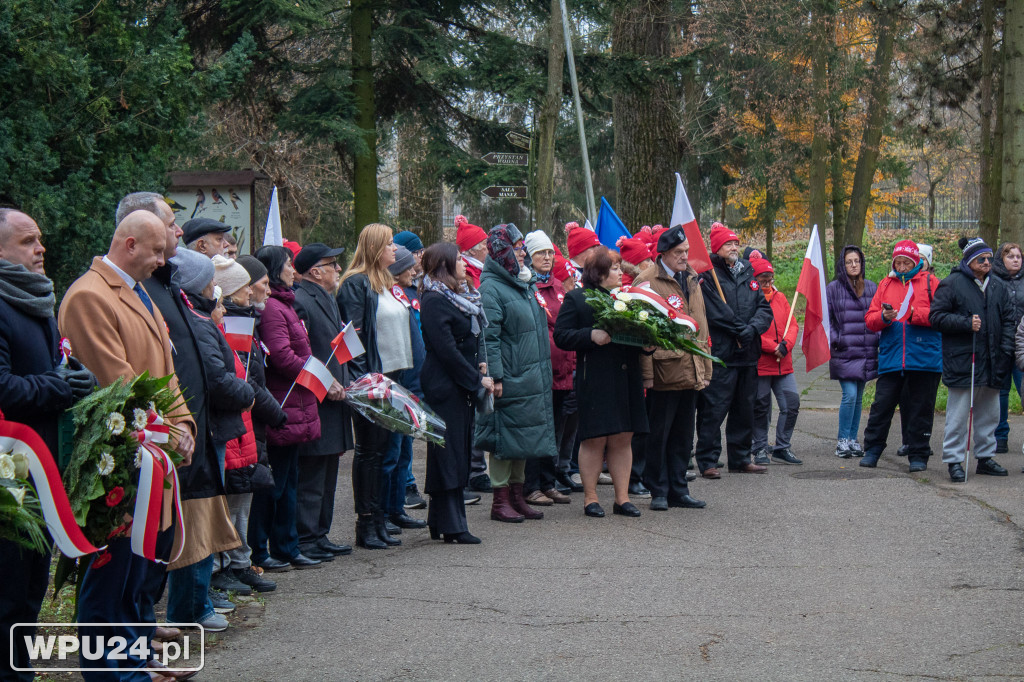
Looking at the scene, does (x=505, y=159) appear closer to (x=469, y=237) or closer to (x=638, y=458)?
(x=469, y=237)

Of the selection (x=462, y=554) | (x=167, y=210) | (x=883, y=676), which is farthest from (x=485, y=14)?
(x=883, y=676)

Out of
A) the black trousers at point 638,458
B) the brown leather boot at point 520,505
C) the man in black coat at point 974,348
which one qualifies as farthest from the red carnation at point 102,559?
the man in black coat at point 974,348

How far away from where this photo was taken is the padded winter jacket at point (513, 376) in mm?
7840

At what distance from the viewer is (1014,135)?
546 inches

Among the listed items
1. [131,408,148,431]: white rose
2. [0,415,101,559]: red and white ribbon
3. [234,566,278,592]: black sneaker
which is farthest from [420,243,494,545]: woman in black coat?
[0,415,101,559]: red and white ribbon

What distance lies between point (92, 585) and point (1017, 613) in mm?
4521

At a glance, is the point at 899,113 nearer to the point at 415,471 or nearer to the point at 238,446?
the point at 415,471

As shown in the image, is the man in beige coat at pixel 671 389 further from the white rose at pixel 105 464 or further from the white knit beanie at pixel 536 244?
the white rose at pixel 105 464

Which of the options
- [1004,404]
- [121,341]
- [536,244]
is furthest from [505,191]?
[121,341]

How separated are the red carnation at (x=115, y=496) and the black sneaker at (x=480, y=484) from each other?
5656mm

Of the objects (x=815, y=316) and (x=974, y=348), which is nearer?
(x=974, y=348)

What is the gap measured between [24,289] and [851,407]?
340 inches

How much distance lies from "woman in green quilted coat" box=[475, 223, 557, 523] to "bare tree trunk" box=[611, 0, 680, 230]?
10435mm

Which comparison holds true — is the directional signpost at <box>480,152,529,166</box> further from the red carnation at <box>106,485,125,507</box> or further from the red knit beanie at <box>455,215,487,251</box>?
the red carnation at <box>106,485,125,507</box>
